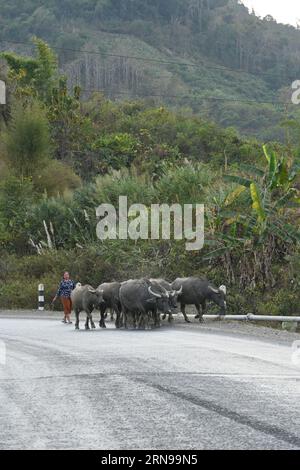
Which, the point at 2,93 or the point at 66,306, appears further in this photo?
the point at 2,93

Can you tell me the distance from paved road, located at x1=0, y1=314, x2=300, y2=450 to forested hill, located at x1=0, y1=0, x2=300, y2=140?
89272mm

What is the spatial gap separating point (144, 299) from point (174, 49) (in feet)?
442

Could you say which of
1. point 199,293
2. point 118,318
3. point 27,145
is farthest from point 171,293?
point 27,145

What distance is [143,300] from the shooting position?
2231 centimetres

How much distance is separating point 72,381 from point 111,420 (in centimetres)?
288

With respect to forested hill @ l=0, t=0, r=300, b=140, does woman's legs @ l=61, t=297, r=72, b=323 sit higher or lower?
lower

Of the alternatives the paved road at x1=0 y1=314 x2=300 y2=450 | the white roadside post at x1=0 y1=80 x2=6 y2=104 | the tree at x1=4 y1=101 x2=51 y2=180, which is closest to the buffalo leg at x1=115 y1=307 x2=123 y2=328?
the paved road at x1=0 y1=314 x2=300 y2=450

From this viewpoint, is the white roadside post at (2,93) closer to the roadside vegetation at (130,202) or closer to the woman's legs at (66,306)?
the roadside vegetation at (130,202)

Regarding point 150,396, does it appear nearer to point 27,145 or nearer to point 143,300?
point 143,300

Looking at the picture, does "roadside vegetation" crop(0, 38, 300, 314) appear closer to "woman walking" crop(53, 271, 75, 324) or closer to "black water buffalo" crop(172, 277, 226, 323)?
"black water buffalo" crop(172, 277, 226, 323)

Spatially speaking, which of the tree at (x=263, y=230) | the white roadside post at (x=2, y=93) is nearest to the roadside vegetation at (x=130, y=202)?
the tree at (x=263, y=230)

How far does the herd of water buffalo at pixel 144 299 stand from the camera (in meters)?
22.3

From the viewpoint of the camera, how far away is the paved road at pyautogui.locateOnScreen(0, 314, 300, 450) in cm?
740
